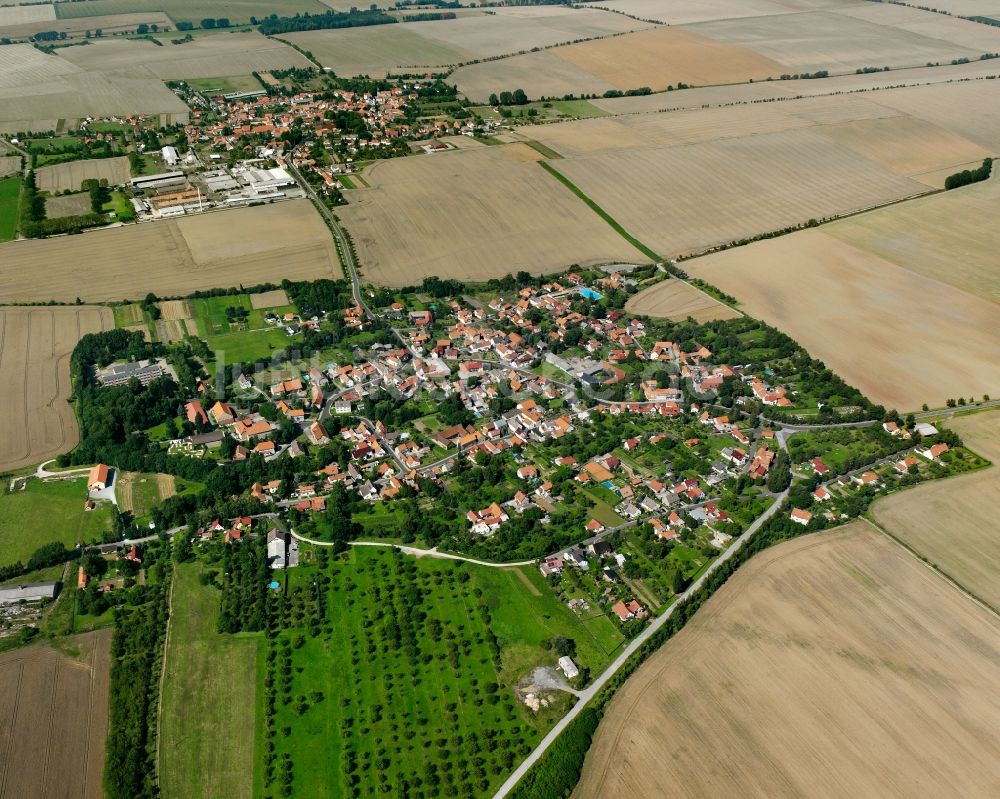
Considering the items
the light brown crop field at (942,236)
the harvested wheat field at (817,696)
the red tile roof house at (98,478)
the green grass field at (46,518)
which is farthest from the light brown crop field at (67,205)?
the light brown crop field at (942,236)

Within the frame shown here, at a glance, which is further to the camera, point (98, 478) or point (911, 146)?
point (911, 146)

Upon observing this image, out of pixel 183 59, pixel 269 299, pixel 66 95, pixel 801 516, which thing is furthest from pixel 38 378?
pixel 183 59

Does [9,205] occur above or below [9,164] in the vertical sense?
below

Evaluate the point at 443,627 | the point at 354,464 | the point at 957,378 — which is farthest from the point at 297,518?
the point at 957,378

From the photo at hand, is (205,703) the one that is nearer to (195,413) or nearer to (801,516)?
(195,413)

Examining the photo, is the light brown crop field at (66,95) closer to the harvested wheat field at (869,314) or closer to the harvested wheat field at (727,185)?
the harvested wheat field at (727,185)

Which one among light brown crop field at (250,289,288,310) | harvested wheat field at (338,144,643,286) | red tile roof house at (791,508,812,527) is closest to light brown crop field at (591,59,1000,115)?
harvested wheat field at (338,144,643,286)

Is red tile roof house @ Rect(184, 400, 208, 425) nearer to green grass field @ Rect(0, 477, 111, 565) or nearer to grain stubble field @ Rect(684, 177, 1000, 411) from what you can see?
green grass field @ Rect(0, 477, 111, 565)
